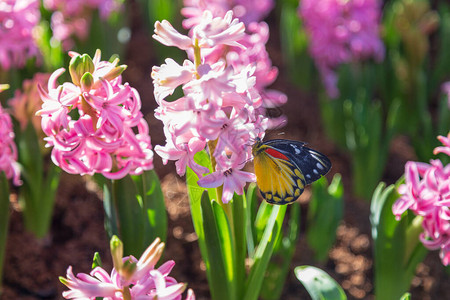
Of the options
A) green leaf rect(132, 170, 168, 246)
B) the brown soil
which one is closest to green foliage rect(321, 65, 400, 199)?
the brown soil

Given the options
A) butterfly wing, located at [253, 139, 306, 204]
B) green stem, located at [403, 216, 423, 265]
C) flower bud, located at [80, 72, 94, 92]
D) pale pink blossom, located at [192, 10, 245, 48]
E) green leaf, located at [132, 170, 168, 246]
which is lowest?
green stem, located at [403, 216, 423, 265]

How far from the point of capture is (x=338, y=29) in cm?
307

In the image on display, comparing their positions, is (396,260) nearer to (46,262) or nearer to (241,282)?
(241,282)

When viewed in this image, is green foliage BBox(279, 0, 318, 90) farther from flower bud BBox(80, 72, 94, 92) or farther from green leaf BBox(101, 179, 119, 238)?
flower bud BBox(80, 72, 94, 92)

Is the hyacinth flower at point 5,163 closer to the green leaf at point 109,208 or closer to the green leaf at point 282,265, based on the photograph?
the green leaf at point 109,208

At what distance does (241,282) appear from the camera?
1.74 metres

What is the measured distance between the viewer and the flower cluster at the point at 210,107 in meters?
1.27

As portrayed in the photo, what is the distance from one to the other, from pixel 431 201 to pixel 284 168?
0.46 meters

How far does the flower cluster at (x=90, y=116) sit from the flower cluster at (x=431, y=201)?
2.73ft

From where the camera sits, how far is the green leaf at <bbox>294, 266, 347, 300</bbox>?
1.64 metres

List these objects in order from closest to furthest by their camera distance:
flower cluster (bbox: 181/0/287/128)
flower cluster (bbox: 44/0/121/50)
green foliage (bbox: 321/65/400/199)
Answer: flower cluster (bbox: 181/0/287/128) → green foliage (bbox: 321/65/400/199) → flower cluster (bbox: 44/0/121/50)

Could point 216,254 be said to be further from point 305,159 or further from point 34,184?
point 34,184

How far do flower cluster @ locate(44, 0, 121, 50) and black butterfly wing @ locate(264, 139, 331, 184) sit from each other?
1.98 metres

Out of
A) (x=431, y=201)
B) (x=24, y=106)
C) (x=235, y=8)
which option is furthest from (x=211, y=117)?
(x=235, y=8)
